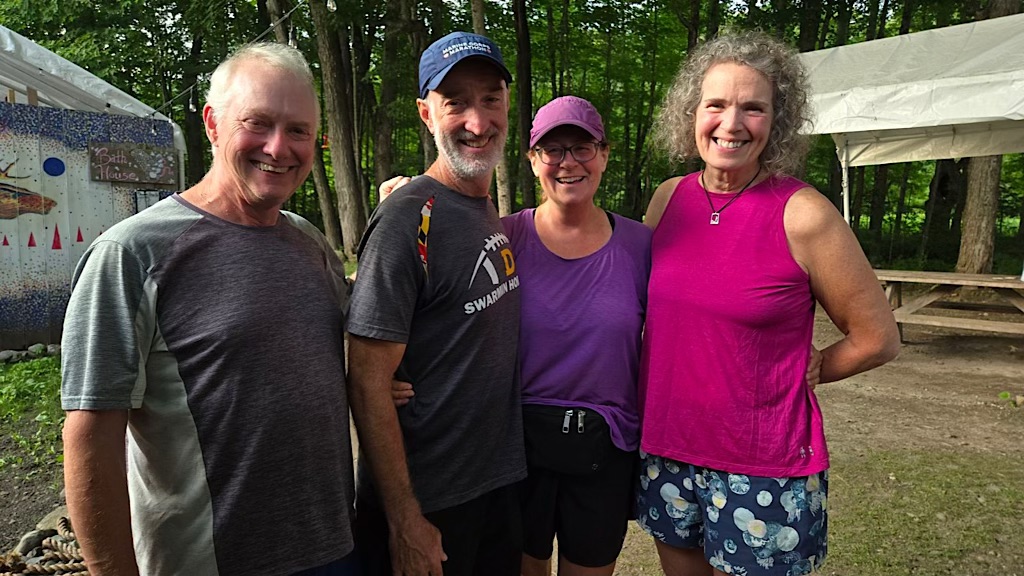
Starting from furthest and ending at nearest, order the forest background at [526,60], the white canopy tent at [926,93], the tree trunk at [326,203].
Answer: the tree trunk at [326,203] → the forest background at [526,60] → the white canopy tent at [926,93]

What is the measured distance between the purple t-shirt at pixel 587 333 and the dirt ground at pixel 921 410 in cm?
349

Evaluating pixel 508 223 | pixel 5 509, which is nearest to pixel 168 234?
pixel 508 223

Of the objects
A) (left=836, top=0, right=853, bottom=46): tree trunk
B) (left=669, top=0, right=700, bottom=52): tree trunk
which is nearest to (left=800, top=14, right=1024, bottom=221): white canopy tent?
(left=669, top=0, right=700, bottom=52): tree trunk

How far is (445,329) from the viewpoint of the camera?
1.97 m

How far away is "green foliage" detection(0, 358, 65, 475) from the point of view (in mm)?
4977

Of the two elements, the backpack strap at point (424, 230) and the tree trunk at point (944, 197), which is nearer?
the backpack strap at point (424, 230)

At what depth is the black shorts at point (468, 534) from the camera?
2025 millimetres

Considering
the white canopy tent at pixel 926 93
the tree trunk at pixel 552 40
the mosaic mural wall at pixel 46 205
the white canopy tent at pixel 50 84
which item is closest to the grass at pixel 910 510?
the mosaic mural wall at pixel 46 205

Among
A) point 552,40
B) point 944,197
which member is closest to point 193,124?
point 552,40

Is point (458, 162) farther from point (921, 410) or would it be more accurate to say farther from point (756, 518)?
point (921, 410)

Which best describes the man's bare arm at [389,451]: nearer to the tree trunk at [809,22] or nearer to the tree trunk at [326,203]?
the tree trunk at [326,203]

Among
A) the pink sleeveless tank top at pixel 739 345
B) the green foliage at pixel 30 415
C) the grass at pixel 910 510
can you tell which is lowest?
the green foliage at pixel 30 415

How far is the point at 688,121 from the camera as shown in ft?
7.68

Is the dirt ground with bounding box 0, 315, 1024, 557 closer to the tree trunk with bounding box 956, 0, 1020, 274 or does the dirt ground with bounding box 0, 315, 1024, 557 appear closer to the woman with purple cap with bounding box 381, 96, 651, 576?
the tree trunk with bounding box 956, 0, 1020, 274
